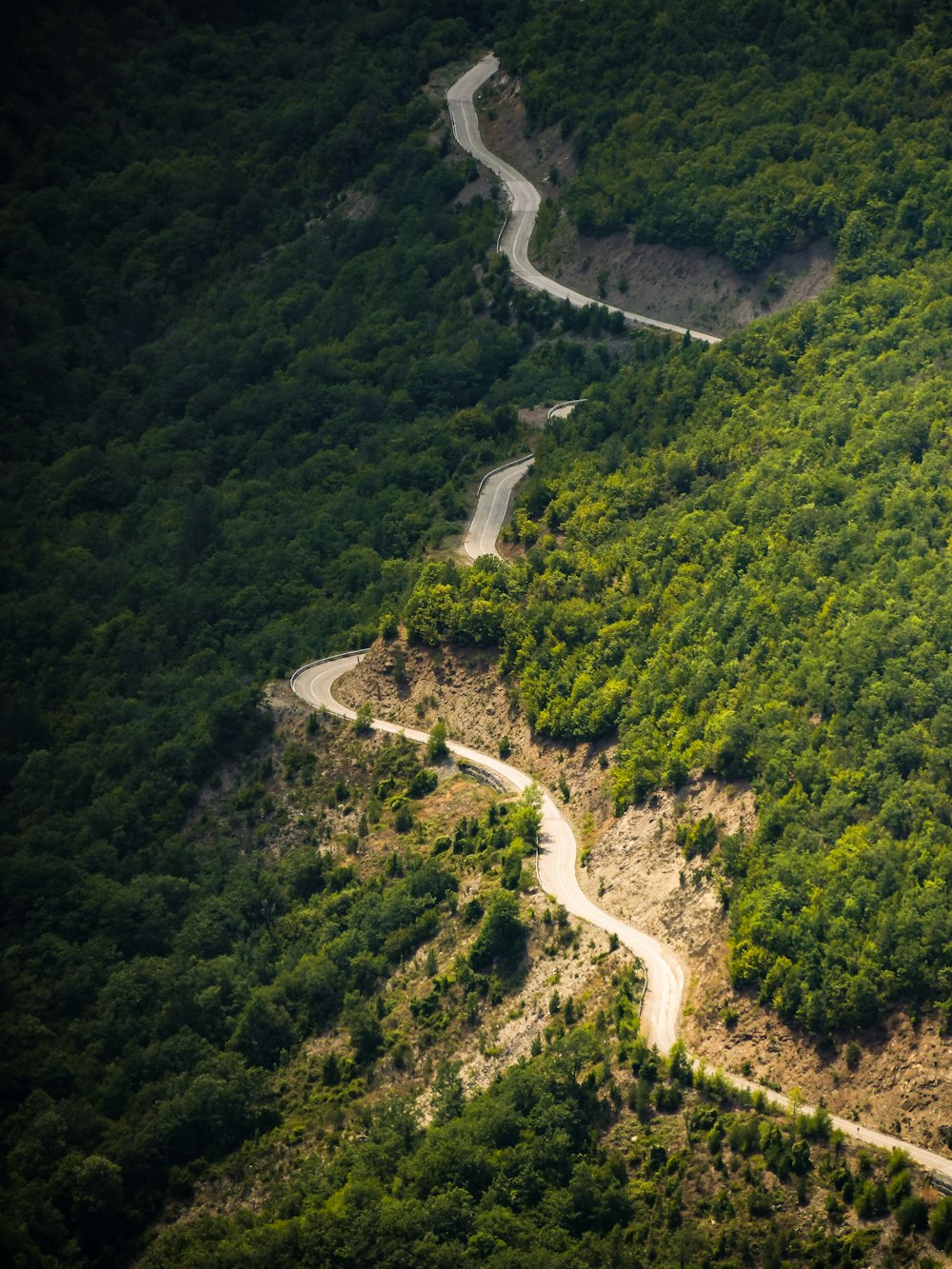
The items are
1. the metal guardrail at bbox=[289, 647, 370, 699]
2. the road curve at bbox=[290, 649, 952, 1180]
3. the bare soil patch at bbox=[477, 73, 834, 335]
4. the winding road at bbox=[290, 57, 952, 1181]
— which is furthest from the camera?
the bare soil patch at bbox=[477, 73, 834, 335]

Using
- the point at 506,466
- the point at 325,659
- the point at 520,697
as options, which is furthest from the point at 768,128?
the point at 520,697

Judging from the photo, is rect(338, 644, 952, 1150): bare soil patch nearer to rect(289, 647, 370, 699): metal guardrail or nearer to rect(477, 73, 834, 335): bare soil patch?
rect(289, 647, 370, 699): metal guardrail

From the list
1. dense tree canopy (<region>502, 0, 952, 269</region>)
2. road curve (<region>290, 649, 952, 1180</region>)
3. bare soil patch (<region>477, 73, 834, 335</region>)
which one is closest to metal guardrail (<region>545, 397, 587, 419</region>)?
bare soil patch (<region>477, 73, 834, 335</region>)

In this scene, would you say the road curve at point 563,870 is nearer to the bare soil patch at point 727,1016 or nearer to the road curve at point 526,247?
the bare soil patch at point 727,1016

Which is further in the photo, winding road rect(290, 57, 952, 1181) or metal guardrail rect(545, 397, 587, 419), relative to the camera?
metal guardrail rect(545, 397, 587, 419)

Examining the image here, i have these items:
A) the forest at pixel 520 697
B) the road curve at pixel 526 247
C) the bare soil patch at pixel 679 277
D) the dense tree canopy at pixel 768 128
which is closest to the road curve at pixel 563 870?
the forest at pixel 520 697

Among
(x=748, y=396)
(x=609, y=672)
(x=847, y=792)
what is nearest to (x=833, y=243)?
(x=748, y=396)

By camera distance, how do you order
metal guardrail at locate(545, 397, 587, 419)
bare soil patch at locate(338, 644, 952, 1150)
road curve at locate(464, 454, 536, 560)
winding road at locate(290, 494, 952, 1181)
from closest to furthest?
winding road at locate(290, 494, 952, 1181), bare soil patch at locate(338, 644, 952, 1150), road curve at locate(464, 454, 536, 560), metal guardrail at locate(545, 397, 587, 419)
